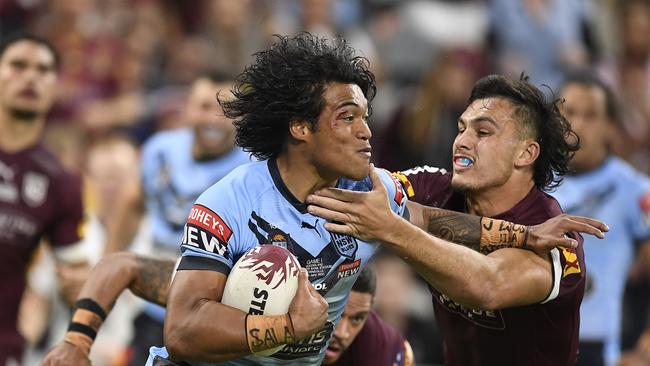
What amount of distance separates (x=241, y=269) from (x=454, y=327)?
146 cm

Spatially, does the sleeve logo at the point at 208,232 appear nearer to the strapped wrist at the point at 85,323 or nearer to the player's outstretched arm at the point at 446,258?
the player's outstretched arm at the point at 446,258

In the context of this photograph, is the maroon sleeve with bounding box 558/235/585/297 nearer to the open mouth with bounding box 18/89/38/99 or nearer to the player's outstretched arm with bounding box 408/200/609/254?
the player's outstretched arm with bounding box 408/200/609/254

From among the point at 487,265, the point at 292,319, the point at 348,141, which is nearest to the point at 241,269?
the point at 292,319

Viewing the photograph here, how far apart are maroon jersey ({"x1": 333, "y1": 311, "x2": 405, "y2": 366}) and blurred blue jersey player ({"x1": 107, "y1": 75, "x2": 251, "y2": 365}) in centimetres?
253

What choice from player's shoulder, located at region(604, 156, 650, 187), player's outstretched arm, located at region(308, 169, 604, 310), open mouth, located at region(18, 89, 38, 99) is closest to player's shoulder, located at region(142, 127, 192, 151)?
open mouth, located at region(18, 89, 38, 99)

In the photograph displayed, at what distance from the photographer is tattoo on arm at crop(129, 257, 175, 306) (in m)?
6.15

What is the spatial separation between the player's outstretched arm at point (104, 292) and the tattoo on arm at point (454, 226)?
4.18 ft

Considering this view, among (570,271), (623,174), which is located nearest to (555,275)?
(570,271)

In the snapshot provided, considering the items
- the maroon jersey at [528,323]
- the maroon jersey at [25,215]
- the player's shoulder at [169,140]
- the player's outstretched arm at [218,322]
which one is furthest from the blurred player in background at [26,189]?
the player's outstretched arm at [218,322]

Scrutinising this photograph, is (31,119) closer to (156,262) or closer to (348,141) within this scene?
(156,262)

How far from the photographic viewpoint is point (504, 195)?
602 cm

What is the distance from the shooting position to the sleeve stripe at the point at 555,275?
18.4 ft

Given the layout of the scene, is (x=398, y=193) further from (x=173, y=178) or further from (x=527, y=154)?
(x=173, y=178)

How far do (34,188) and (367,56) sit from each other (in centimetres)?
426
